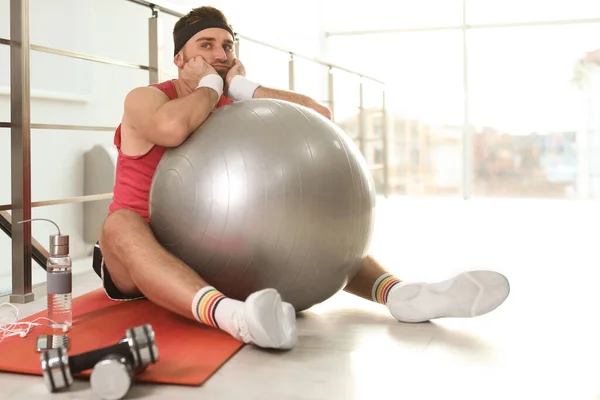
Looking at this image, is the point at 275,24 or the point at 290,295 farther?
the point at 275,24

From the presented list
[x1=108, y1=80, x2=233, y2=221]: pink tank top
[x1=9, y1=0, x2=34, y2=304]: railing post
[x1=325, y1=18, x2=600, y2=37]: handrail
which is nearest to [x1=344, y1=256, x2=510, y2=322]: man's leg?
[x1=108, y1=80, x2=233, y2=221]: pink tank top

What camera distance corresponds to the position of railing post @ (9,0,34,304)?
235 cm

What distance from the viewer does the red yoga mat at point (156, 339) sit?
1.54m

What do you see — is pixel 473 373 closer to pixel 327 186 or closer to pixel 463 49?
pixel 327 186

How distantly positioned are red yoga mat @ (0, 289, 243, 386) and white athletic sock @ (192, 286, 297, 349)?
0.20 feet

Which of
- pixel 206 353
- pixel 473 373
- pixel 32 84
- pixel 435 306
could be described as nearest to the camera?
pixel 473 373

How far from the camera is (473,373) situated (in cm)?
155

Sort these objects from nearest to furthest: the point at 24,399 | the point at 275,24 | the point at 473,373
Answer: the point at 24,399 → the point at 473,373 → the point at 275,24

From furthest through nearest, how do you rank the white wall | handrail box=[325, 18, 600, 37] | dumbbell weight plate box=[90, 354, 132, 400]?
1. handrail box=[325, 18, 600, 37]
2. the white wall
3. dumbbell weight plate box=[90, 354, 132, 400]

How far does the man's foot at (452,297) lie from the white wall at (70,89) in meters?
1.68

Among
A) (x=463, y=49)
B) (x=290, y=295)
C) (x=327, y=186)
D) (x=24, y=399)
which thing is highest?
(x=463, y=49)

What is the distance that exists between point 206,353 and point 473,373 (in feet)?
1.95

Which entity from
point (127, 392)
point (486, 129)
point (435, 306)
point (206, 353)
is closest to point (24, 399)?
point (127, 392)

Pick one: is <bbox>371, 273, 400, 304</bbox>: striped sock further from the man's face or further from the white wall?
the white wall
